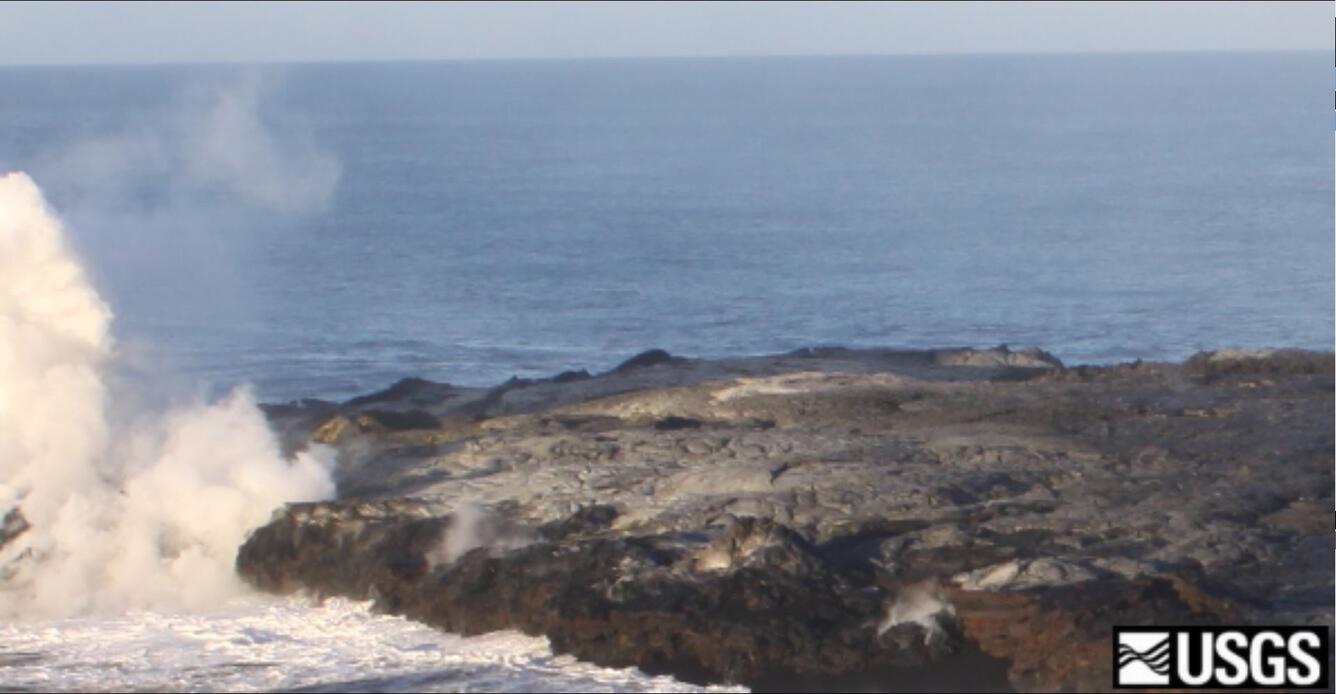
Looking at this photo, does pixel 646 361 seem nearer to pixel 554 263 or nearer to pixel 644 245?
pixel 554 263

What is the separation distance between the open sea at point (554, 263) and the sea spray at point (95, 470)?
1302mm

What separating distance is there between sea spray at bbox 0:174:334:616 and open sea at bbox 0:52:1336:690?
130 cm

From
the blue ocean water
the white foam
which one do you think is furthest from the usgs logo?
the blue ocean water

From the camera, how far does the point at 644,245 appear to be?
101 metres

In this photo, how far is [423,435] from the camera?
41438mm

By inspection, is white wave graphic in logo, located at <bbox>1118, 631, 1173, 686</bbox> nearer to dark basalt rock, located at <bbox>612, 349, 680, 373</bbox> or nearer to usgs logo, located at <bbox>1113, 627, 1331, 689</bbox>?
usgs logo, located at <bbox>1113, 627, 1331, 689</bbox>

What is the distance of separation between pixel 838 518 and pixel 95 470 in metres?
12.9

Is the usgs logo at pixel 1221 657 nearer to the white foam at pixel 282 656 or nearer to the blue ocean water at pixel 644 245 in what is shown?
the white foam at pixel 282 656

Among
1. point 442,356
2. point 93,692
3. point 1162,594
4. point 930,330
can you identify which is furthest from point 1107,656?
point 930,330

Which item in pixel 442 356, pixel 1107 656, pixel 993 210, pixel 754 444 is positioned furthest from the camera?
pixel 993 210

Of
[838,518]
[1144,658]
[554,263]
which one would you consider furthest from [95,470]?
[554,263]

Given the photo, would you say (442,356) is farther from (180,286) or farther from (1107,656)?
(1107,656)

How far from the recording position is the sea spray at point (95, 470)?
115 ft

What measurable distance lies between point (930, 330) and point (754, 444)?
38636 millimetres
